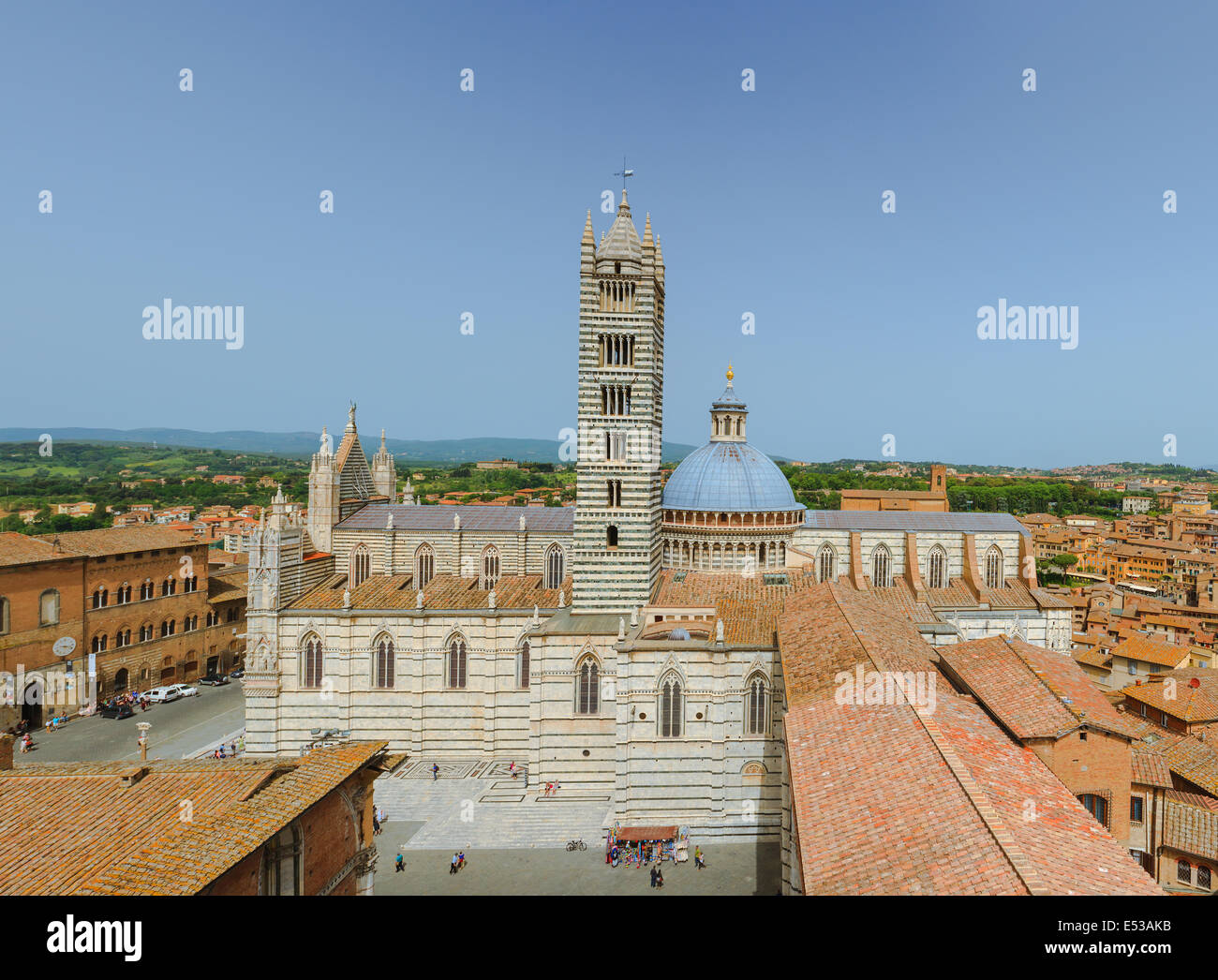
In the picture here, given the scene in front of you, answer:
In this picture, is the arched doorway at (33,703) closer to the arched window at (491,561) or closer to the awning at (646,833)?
the arched window at (491,561)

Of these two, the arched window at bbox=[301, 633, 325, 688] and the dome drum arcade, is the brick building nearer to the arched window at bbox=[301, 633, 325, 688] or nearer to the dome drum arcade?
the arched window at bbox=[301, 633, 325, 688]

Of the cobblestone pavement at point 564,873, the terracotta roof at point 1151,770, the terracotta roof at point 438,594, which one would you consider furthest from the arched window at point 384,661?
the terracotta roof at point 1151,770

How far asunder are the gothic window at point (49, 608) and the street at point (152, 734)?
238 inches

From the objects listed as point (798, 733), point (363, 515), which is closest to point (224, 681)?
point (363, 515)

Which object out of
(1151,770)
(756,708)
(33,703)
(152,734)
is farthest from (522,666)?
(33,703)

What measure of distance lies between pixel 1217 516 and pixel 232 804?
170 m

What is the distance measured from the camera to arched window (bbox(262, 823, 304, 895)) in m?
13.2

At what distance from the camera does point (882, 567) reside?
4194 centimetres

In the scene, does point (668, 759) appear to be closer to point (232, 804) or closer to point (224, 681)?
point (232, 804)

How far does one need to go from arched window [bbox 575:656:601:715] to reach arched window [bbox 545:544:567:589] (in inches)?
317

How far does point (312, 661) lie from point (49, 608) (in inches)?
717

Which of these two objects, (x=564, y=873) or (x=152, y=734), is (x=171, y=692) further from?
(x=564, y=873)

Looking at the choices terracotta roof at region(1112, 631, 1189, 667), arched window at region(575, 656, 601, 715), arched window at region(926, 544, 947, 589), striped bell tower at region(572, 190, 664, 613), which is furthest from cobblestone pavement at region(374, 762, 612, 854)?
terracotta roof at region(1112, 631, 1189, 667)
